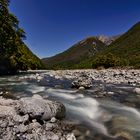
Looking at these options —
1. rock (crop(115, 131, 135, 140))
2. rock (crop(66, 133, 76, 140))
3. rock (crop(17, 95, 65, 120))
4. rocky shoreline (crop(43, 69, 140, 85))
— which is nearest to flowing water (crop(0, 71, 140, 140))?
rock (crop(115, 131, 135, 140))

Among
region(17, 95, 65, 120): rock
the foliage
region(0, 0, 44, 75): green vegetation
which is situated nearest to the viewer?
region(17, 95, 65, 120): rock

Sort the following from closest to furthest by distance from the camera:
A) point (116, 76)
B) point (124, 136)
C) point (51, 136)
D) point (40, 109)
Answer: point (51, 136) → point (124, 136) → point (40, 109) → point (116, 76)

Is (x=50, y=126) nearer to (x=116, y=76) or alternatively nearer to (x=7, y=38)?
(x=116, y=76)

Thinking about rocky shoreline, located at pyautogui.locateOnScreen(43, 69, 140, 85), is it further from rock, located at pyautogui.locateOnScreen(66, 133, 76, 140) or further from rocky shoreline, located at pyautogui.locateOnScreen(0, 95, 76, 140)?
rock, located at pyautogui.locateOnScreen(66, 133, 76, 140)

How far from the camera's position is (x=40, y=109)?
40.8 ft

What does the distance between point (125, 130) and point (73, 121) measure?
8.79 ft

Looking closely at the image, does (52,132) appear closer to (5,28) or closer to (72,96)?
(72,96)

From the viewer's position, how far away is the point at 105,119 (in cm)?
1397

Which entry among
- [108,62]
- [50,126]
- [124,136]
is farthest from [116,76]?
[108,62]

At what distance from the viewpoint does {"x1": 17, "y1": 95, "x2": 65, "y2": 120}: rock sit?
12.1m

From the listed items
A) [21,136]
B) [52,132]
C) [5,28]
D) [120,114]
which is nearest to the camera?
[21,136]

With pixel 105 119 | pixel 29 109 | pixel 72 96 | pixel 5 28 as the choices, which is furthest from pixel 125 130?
pixel 5 28

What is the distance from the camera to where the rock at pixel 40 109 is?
1212cm

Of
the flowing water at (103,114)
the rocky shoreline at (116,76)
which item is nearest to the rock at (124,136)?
the flowing water at (103,114)
